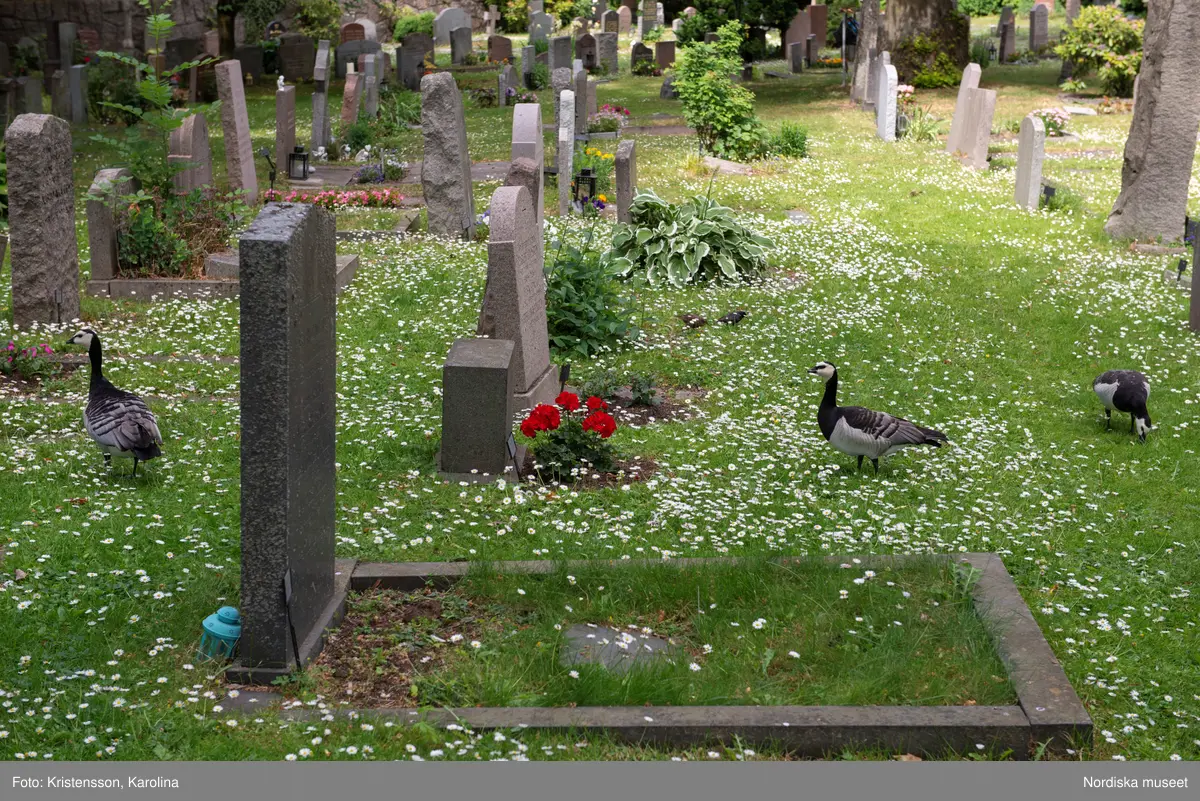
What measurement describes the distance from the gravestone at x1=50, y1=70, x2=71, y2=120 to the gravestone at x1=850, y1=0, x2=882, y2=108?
1744 centimetres

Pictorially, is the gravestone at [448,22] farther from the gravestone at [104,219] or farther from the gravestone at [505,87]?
the gravestone at [104,219]

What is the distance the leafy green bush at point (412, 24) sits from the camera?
137ft

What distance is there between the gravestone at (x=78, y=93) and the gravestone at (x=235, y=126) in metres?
9.75

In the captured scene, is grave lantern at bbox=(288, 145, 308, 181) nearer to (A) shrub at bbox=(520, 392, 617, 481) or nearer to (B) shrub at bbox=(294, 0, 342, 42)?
(A) shrub at bbox=(520, 392, 617, 481)

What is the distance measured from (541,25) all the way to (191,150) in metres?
28.4

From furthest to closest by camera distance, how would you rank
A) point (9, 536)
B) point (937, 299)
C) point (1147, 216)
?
1. point (1147, 216)
2. point (937, 299)
3. point (9, 536)

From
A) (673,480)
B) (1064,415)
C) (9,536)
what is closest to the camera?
(9,536)

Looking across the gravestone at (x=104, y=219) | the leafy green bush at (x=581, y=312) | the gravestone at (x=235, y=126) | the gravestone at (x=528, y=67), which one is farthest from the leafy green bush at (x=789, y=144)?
the gravestone at (x=104, y=219)

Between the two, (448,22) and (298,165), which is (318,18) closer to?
(448,22)

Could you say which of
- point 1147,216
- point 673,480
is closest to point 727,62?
point 1147,216

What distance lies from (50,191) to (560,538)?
6.59m

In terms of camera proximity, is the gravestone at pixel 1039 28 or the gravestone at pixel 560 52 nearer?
the gravestone at pixel 560 52

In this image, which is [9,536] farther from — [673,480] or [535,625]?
[673,480]

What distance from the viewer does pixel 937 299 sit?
13.0 meters
